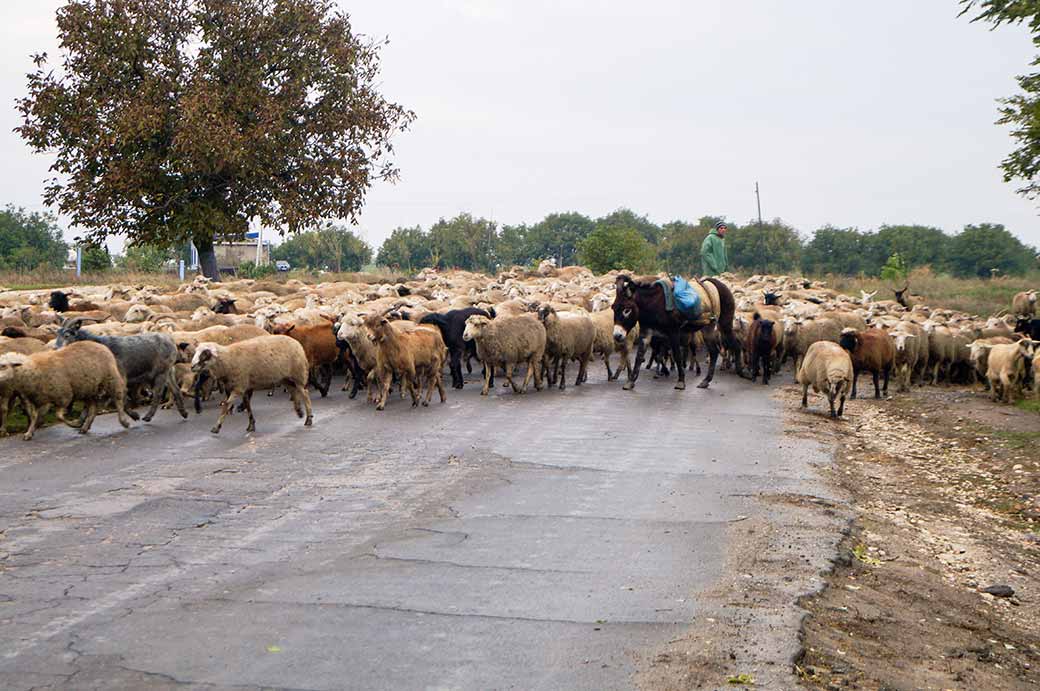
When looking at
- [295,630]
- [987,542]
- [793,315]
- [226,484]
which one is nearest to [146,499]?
[226,484]

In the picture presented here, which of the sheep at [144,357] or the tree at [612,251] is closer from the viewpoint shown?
the sheep at [144,357]

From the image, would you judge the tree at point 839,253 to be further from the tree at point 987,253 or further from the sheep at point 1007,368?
the sheep at point 1007,368

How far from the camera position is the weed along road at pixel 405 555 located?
6.84 metres

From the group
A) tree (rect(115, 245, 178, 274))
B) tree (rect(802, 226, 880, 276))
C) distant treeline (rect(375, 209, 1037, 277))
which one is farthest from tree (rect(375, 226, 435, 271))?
tree (rect(802, 226, 880, 276))

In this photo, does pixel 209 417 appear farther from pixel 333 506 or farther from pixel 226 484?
pixel 333 506

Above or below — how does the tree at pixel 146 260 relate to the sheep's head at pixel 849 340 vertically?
above

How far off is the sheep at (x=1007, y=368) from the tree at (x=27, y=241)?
216 feet

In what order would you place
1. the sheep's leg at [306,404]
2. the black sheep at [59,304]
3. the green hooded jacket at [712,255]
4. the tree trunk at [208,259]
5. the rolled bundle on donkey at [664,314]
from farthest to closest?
1. the tree trunk at [208,259]
2. the green hooded jacket at [712,255]
3. the black sheep at [59,304]
4. the rolled bundle on donkey at [664,314]
5. the sheep's leg at [306,404]

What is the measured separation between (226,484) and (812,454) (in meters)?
6.87

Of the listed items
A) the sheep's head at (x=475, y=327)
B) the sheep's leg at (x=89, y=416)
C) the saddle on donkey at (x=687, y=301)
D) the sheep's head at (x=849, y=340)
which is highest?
the saddle on donkey at (x=687, y=301)

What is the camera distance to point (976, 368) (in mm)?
22219

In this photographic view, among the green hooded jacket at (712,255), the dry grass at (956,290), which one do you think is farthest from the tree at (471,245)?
the green hooded jacket at (712,255)

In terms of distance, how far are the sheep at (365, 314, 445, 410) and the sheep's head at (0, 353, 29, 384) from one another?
4.95 meters

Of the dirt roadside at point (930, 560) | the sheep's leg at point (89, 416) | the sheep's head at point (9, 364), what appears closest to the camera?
the dirt roadside at point (930, 560)
